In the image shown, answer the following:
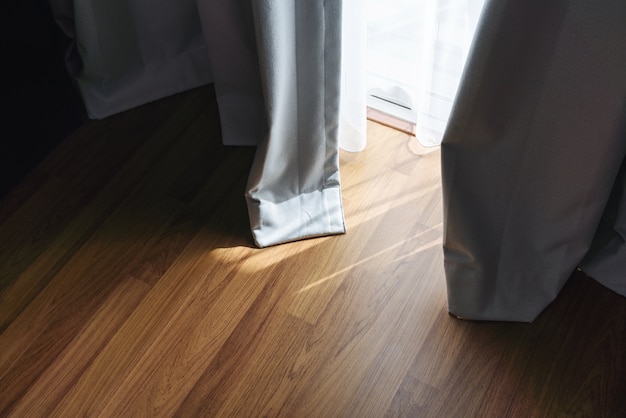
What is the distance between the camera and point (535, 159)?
1112 mm

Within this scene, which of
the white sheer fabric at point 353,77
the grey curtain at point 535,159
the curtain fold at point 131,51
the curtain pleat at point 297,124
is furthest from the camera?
the curtain fold at point 131,51

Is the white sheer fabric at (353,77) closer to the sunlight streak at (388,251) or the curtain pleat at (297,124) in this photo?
the curtain pleat at (297,124)

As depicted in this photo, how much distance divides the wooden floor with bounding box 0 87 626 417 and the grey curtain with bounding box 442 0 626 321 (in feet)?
0.30

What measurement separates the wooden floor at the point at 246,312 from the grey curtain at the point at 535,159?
92 mm

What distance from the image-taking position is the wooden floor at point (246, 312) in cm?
128

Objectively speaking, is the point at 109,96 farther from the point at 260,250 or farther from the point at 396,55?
the point at 396,55

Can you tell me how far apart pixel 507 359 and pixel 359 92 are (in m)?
0.61

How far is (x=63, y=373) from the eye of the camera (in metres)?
1.33

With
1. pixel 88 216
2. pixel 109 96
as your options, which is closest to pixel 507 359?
pixel 88 216

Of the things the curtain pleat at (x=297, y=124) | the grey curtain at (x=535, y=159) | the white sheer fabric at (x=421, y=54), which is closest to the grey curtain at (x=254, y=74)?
the curtain pleat at (x=297, y=124)

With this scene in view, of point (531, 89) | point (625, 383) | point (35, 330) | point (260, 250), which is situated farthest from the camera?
point (260, 250)

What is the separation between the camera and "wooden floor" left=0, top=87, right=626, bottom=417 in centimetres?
128

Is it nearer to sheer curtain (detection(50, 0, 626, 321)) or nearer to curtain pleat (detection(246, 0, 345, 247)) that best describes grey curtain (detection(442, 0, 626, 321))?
sheer curtain (detection(50, 0, 626, 321))

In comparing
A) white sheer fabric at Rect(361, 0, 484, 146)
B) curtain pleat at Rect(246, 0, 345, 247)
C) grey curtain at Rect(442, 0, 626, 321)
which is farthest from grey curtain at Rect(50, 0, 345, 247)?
grey curtain at Rect(442, 0, 626, 321)
